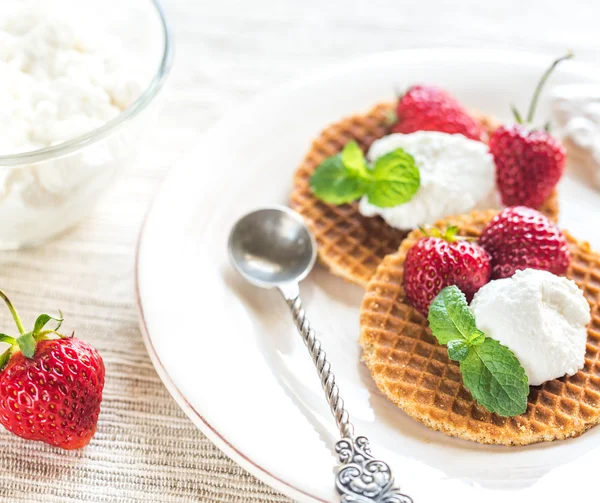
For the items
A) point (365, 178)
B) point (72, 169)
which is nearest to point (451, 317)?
point (365, 178)

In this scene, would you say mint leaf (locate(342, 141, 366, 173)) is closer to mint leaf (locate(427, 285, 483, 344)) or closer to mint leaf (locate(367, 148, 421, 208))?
mint leaf (locate(367, 148, 421, 208))

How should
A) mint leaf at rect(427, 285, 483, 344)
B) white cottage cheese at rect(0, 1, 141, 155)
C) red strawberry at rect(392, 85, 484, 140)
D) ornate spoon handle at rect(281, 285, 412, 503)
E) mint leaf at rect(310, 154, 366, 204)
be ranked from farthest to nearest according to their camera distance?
red strawberry at rect(392, 85, 484, 140), mint leaf at rect(310, 154, 366, 204), white cottage cheese at rect(0, 1, 141, 155), mint leaf at rect(427, 285, 483, 344), ornate spoon handle at rect(281, 285, 412, 503)

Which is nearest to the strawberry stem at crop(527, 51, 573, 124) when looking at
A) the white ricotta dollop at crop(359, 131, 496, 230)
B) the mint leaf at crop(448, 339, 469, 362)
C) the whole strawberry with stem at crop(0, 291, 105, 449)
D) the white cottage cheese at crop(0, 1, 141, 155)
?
the white ricotta dollop at crop(359, 131, 496, 230)

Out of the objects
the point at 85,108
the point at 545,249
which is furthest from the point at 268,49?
the point at 545,249

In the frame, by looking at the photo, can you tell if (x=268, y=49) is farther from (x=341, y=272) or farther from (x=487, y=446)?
(x=487, y=446)

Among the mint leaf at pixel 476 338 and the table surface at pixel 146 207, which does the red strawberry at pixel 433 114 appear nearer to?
the table surface at pixel 146 207

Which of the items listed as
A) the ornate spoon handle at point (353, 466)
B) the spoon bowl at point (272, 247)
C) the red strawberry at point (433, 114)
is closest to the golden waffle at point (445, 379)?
the ornate spoon handle at point (353, 466)

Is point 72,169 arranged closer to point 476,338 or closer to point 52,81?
point 52,81
